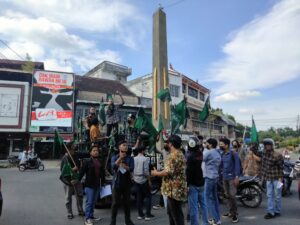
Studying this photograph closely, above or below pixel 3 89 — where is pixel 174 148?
below

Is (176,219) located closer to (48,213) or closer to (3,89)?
(48,213)

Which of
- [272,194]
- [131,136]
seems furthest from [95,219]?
[272,194]

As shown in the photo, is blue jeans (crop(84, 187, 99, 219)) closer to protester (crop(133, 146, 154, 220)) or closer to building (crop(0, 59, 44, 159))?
protester (crop(133, 146, 154, 220))

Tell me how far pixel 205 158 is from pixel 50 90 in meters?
26.0

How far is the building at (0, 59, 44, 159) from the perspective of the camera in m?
28.0

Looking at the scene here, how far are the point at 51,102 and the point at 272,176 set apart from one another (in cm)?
2592

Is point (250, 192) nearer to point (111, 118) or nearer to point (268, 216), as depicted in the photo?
point (268, 216)

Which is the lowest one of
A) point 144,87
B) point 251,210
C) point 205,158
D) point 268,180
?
point 251,210

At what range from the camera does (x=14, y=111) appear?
28141 millimetres

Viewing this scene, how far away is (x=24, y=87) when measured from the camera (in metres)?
28.7

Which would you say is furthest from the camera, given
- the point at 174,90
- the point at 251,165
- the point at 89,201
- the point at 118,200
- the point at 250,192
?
the point at 174,90

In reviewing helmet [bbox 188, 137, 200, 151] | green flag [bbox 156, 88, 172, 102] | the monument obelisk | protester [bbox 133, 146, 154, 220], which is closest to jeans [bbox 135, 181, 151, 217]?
protester [bbox 133, 146, 154, 220]

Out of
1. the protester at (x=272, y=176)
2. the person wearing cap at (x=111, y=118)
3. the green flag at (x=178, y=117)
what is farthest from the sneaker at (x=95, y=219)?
the green flag at (x=178, y=117)

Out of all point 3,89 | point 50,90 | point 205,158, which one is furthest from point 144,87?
point 205,158
